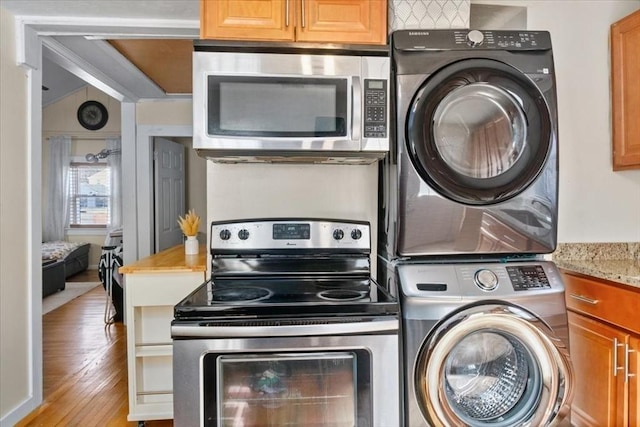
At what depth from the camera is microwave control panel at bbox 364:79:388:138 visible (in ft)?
5.05

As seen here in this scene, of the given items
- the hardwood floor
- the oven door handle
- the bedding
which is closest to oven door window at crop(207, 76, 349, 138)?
the oven door handle

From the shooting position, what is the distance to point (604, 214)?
7.01 feet

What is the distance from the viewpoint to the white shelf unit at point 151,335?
2.12 m

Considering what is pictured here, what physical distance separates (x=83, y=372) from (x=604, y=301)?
3341 mm

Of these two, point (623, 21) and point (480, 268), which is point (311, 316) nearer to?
point (480, 268)

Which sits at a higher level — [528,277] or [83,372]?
[528,277]

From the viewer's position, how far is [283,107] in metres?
1.54

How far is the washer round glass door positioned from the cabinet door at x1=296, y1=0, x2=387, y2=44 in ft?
1.06

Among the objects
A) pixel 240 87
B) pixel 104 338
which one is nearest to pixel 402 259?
pixel 240 87

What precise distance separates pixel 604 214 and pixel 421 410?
152 centimetres

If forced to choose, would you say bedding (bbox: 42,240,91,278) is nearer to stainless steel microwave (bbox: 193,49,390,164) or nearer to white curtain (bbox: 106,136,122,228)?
white curtain (bbox: 106,136,122,228)

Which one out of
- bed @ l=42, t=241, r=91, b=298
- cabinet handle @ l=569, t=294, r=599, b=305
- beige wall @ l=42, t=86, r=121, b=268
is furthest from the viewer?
beige wall @ l=42, t=86, r=121, b=268

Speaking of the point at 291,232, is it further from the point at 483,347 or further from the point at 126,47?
the point at 126,47

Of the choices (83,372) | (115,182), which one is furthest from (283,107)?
(115,182)
